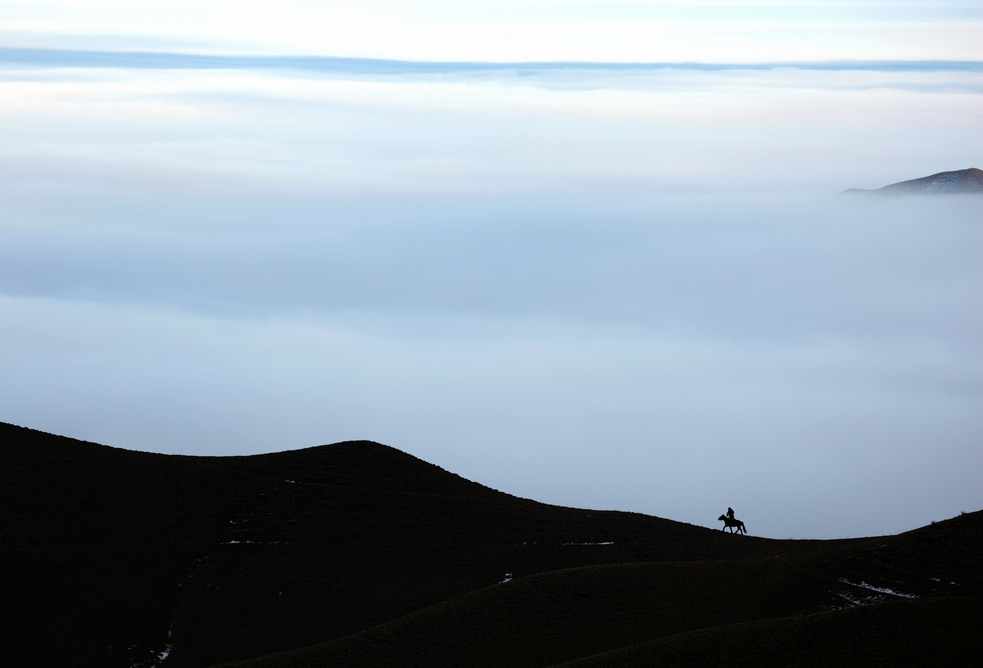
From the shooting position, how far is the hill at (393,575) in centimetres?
3728

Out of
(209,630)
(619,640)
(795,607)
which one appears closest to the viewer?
(619,640)

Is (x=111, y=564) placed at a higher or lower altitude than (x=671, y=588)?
higher

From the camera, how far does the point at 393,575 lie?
5031 centimetres

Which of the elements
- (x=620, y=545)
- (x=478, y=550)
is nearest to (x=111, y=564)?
(x=478, y=550)

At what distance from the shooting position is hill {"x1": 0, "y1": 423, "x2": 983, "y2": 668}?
122 feet

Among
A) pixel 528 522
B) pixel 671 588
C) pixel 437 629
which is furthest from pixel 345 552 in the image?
pixel 671 588

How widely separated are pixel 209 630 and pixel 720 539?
29.5 m

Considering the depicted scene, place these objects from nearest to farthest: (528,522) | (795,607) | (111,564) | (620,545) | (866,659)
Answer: (866,659) → (795,607) → (111,564) → (620,545) → (528,522)

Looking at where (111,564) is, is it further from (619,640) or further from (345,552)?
(619,640)

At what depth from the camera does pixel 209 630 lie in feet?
146

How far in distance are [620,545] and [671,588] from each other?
1154 cm

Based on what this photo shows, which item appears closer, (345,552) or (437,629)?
(437,629)

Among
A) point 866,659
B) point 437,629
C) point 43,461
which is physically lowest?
point 866,659

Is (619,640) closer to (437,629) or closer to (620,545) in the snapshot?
(437,629)
